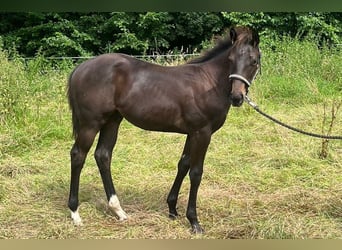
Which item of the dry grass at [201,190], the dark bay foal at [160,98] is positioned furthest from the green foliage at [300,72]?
the dark bay foal at [160,98]

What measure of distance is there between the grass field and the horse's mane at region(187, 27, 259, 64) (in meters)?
1.46

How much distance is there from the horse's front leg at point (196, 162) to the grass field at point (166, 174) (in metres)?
0.11

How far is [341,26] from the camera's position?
45.3 ft

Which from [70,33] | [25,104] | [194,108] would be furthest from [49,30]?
[194,108]

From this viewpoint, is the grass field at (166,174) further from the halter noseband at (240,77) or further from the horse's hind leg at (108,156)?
the halter noseband at (240,77)

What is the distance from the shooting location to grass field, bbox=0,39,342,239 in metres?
3.49

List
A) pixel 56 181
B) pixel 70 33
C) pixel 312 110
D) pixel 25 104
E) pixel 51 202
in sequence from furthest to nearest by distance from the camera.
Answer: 1. pixel 70 33
2. pixel 312 110
3. pixel 25 104
4. pixel 56 181
5. pixel 51 202

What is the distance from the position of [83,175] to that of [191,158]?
189 cm

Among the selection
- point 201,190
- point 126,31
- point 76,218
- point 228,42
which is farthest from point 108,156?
point 126,31

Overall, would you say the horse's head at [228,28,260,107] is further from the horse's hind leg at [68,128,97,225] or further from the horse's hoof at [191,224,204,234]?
the horse's hind leg at [68,128,97,225]

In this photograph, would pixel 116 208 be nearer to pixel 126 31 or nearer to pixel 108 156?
pixel 108 156

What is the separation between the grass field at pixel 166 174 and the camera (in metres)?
3.49

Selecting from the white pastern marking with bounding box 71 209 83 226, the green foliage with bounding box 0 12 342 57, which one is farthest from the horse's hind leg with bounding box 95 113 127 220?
the green foliage with bounding box 0 12 342 57

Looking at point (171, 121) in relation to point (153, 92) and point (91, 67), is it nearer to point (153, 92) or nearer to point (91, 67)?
point (153, 92)
